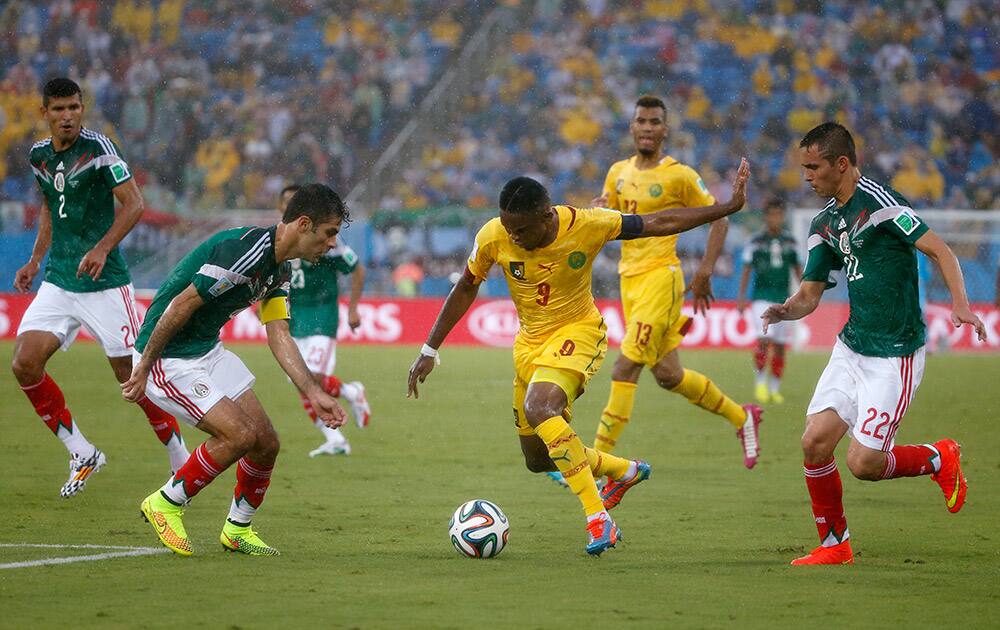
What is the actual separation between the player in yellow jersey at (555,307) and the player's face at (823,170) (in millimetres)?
372

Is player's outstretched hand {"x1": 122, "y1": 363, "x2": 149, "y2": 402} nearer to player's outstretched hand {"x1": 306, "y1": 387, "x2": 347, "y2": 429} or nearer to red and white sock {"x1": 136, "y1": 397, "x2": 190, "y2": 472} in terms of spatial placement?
player's outstretched hand {"x1": 306, "y1": 387, "x2": 347, "y2": 429}

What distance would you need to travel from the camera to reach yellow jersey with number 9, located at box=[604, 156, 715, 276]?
10336 millimetres

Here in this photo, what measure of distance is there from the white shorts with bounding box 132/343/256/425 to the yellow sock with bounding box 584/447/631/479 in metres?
1.97

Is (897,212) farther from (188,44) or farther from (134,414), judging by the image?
(188,44)

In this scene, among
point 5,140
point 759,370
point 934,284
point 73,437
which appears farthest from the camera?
point 5,140

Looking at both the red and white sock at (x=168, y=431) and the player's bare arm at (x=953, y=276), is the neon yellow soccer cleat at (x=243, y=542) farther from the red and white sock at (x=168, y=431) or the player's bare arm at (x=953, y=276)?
the player's bare arm at (x=953, y=276)

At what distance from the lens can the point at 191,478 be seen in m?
7.11

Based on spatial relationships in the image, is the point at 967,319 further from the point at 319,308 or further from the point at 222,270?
the point at 319,308

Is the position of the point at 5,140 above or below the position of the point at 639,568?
below

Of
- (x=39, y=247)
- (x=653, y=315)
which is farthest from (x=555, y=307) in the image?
(x=39, y=247)

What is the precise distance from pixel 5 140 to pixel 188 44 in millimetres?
4992

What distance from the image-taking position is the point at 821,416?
6.97 metres

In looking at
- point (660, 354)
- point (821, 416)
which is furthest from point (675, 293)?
point (821, 416)

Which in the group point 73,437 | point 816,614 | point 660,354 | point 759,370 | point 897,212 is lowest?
point 759,370
